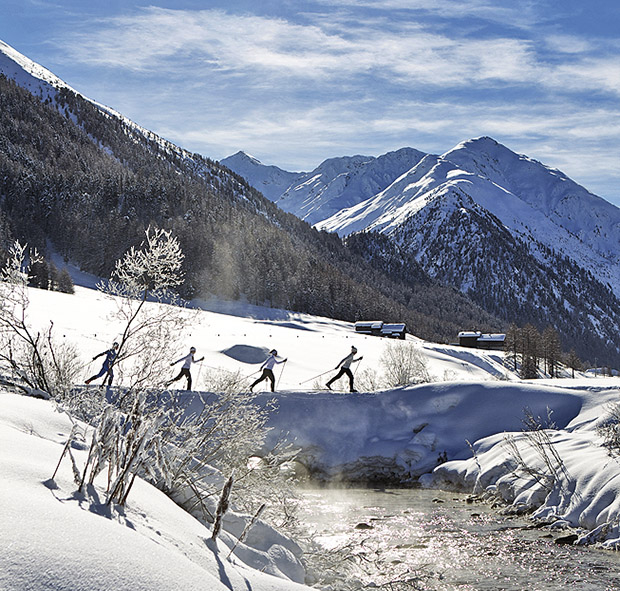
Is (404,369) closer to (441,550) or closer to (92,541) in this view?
(441,550)

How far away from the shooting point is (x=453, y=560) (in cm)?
1521

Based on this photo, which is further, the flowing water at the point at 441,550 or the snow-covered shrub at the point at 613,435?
the snow-covered shrub at the point at 613,435

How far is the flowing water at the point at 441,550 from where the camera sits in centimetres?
1305

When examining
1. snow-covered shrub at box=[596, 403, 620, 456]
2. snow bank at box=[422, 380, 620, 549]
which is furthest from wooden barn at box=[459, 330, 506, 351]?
snow-covered shrub at box=[596, 403, 620, 456]

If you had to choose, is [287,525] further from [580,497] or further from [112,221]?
[112,221]

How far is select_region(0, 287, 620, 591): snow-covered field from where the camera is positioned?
418cm

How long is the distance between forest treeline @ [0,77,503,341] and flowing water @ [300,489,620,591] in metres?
75.4

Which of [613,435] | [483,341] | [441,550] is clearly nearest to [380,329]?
[483,341]

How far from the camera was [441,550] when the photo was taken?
16000 mm

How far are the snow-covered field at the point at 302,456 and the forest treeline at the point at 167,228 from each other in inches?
1425

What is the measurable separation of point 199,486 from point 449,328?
141 metres

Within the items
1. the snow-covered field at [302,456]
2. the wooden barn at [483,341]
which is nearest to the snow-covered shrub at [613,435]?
the snow-covered field at [302,456]

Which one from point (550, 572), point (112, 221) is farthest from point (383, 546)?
point (112, 221)

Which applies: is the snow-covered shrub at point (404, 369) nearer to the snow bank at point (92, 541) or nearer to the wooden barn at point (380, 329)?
the snow bank at point (92, 541)
